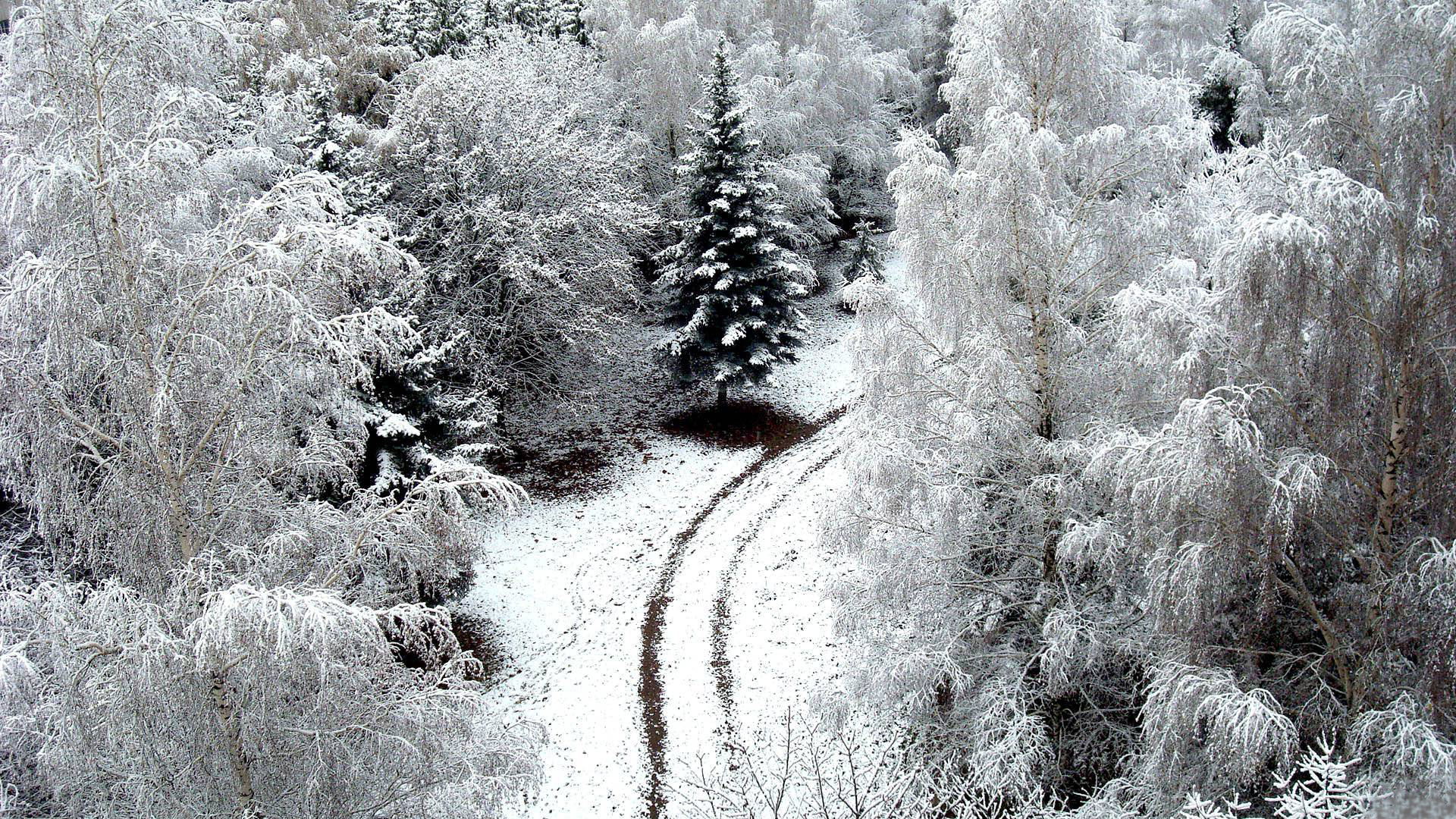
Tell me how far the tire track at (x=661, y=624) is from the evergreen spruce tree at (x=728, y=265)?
2162 millimetres

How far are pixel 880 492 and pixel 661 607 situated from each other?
7552 millimetres

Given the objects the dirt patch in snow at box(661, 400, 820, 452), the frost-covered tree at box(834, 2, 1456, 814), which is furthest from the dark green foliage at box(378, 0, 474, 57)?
the frost-covered tree at box(834, 2, 1456, 814)

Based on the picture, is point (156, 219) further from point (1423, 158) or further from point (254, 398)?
point (1423, 158)

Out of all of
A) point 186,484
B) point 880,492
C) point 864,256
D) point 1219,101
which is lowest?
point 864,256

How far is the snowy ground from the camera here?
13.2 meters

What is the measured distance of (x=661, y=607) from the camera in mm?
16469

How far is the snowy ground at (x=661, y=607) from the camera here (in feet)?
43.4

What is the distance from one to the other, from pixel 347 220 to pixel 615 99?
14.7 metres

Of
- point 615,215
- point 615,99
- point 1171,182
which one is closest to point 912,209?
point 1171,182

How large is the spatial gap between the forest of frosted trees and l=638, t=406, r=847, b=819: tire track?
0.34 ft

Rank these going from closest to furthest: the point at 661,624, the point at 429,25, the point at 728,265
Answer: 1. the point at 661,624
2. the point at 728,265
3. the point at 429,25

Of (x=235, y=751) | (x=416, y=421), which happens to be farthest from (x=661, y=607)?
(x=235, y=751)

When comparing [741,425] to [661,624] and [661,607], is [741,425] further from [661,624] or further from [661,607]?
[661,624]

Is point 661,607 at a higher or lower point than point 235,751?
lower
